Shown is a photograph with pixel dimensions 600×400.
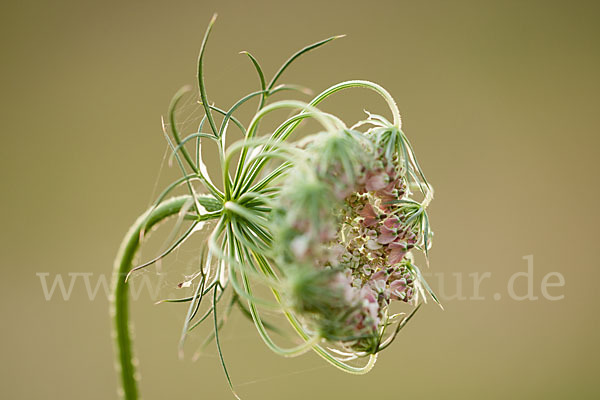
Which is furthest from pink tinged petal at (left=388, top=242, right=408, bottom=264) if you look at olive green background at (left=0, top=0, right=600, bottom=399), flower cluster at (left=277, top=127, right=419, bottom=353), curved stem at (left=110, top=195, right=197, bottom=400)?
olive green background at (left=0, top=0, right=600, bottom=399)

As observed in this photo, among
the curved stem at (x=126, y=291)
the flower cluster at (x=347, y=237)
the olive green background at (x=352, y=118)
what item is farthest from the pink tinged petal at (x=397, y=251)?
the olive green background at (x=352, y=118)

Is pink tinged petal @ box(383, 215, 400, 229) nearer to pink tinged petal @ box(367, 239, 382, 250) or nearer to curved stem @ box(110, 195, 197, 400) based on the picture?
pink tinged petal @ box(367, 239, 382, 250)

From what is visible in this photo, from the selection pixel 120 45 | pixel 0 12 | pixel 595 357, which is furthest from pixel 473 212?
pixel 0 12

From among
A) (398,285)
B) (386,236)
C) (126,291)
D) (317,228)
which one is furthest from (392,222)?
(126,291)

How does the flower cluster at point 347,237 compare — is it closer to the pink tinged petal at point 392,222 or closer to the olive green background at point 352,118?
the pink tinged petal at point 392,222

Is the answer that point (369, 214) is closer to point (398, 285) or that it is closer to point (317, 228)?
point (398, 285)
